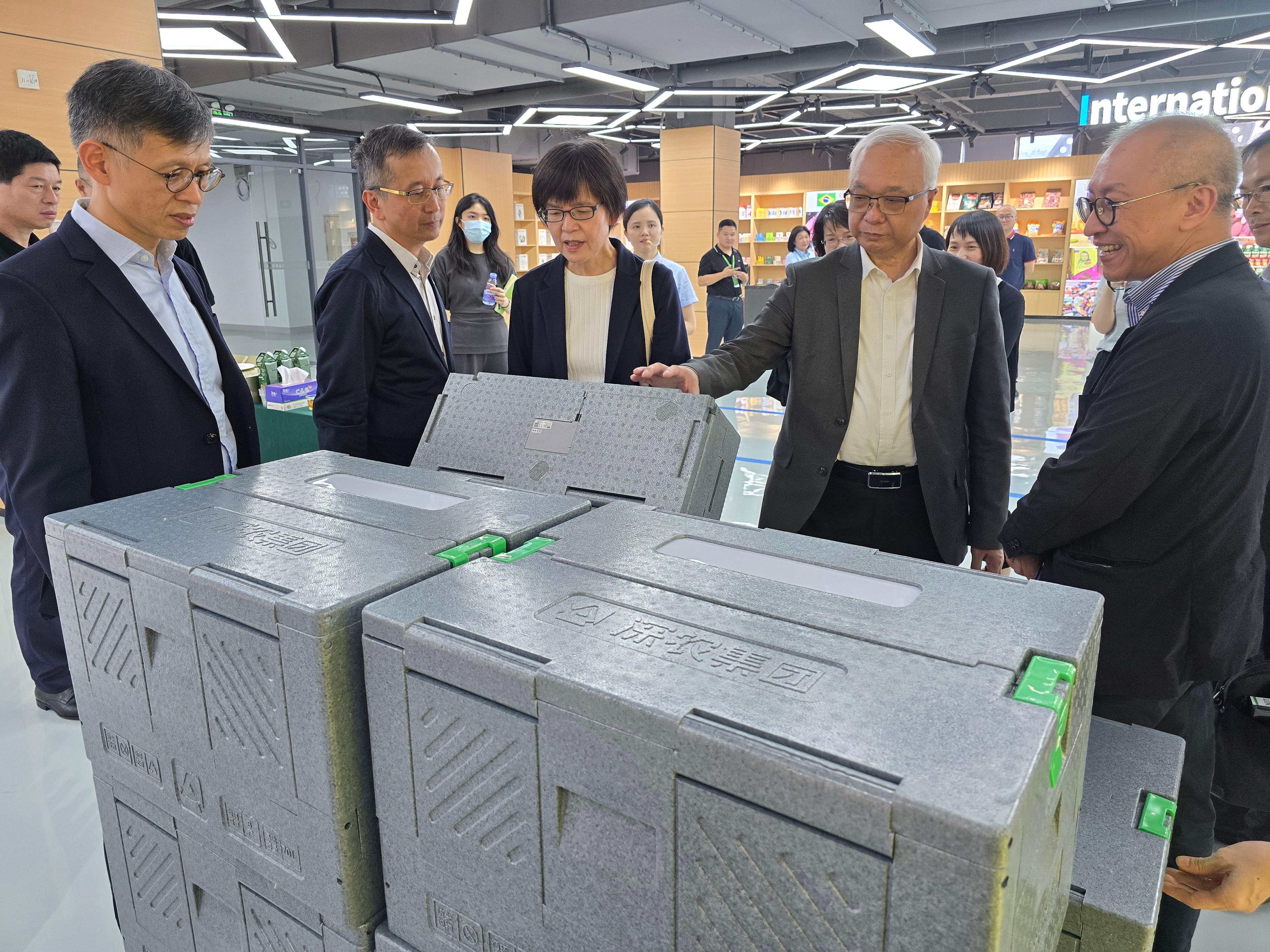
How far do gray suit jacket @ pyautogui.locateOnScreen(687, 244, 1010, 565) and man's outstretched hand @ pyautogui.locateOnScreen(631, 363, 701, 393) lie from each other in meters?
0.14

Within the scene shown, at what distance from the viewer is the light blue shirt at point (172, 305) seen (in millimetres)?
1500

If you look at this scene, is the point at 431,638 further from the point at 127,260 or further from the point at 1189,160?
the point at 1189,160

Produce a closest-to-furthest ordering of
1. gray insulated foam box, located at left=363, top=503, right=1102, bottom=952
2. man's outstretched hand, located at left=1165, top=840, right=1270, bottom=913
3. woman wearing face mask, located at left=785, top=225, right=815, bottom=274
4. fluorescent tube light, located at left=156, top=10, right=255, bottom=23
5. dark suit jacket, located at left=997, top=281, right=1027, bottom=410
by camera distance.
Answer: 1. gray insulated foam box, located at left=363, top=503, right=1102, bottom=952
2. man's outstretched hand, located at left=1165, top=840, right=1270, bottom=913
3. dark suit jacket, located at left=997, top=281, right=1027, bottom=410
4. fluorescent tube light, located at left=156, top=10, right=255, bottom=23
5. woman wearing face mask, located at left=785, top=225, right=815, bottom=274

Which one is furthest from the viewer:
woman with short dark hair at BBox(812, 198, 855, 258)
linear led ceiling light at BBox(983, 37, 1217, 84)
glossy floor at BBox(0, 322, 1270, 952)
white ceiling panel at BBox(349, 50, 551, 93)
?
white ceiling panel at BBox(349, 50, 551, 93)

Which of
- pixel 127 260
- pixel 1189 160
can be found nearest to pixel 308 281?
pixel 127 260

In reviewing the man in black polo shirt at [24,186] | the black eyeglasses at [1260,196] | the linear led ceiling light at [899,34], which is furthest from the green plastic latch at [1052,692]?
the linear led ceiling light at [899,34]

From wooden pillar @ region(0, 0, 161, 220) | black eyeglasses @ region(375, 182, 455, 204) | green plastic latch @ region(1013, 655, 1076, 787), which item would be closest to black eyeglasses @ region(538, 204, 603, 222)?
black eyeglasses @ region(375, 182, 455, 204)

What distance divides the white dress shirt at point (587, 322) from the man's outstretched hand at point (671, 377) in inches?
20.7

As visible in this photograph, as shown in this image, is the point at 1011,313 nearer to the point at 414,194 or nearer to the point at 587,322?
the point at 587,322

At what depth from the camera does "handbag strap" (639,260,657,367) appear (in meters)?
2.21

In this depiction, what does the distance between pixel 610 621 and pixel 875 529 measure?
1.33 m

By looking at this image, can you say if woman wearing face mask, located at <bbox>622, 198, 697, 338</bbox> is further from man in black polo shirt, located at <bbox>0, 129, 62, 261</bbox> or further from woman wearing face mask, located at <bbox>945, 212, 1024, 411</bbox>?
man in black polo shirt, located at <bbox>0, 129, 62, 261</bbox>

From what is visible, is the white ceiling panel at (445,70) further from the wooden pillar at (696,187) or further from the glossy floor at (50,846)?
the glossy floor at (50,846)

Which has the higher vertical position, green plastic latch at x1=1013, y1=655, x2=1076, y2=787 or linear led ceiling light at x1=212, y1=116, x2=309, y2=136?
linear led ceiling light at x1=212, y1=116, x2=309, y2=136
